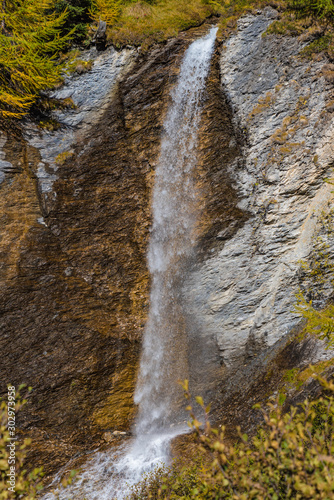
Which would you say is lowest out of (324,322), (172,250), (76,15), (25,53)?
(324,322)

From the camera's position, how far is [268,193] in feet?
26.1

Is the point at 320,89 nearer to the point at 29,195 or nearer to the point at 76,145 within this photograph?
the point at 76,145

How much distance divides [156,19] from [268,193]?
868 cm

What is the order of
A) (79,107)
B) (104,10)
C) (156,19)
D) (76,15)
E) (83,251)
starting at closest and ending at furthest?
(83,251) → (79,107) → (76,15) → (104,10) → (156,19)

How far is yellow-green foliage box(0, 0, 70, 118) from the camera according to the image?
9.05 metres

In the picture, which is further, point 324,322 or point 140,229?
point 140,229

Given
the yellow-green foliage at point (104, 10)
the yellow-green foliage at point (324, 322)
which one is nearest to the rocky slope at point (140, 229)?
the yellow-green foliage at point (324, 322)

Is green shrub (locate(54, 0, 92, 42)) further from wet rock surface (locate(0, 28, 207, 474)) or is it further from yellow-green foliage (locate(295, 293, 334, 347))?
yellow-green foliage (locate(295, 293, 334, 347))

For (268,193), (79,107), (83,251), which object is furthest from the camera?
(79,107)

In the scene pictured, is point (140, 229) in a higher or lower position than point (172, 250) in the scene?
higher

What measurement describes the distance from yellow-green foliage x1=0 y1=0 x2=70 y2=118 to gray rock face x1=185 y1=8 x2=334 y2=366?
20.3 ft

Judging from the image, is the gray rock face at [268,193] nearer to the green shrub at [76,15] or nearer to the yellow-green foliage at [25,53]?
the green shrub at [76,15]

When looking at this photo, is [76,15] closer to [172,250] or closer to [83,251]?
[83,251]

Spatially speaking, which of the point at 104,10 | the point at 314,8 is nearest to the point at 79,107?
the point at 104,10
